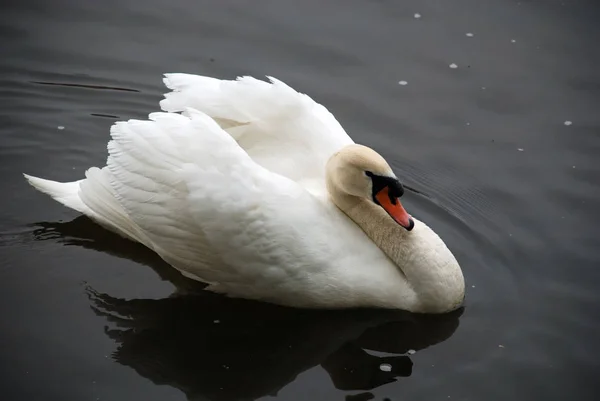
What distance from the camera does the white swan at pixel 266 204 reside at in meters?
7.64

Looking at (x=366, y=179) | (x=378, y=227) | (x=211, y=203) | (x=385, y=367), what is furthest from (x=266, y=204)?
(x=385, y=367)

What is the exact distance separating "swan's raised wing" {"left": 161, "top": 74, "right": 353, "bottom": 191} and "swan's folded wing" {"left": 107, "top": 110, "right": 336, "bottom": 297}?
0.51 m

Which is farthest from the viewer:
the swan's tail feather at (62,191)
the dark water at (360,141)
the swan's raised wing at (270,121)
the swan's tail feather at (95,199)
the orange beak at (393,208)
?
the swan's tail feather at (62,191)

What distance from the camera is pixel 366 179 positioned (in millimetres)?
7969

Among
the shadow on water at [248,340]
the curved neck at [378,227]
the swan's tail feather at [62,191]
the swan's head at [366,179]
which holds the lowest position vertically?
the shadow on water at [248,340]

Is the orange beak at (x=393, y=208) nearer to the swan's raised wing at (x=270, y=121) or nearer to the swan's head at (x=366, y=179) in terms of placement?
the swan's head at (x=366, y=179)

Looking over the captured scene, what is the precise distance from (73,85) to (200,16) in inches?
81.3

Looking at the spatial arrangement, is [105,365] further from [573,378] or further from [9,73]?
[9,73]

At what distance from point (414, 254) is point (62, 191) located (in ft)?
10.2

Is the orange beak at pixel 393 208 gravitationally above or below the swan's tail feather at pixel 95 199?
above

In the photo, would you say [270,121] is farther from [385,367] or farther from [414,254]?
[385,367]

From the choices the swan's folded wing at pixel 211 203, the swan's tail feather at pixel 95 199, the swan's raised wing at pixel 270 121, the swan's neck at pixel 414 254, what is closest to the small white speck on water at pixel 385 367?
the swan's neck at pixel 414 254

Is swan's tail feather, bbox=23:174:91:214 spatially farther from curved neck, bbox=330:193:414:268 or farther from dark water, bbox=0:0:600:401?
curved neck, bbox=330:193:414:268

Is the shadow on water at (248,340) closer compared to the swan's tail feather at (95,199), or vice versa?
the shadow on water at (248,340)
